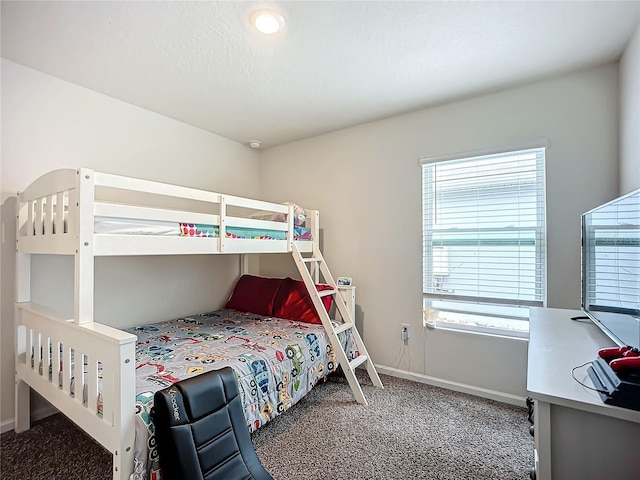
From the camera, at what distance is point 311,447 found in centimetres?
182

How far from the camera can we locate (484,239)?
2.45 metres

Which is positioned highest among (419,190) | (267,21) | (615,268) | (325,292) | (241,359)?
(267,21)

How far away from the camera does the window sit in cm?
228

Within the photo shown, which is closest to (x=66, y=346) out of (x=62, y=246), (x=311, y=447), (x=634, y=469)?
(x=62, y=246)

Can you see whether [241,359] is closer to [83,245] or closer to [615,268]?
[83,245]

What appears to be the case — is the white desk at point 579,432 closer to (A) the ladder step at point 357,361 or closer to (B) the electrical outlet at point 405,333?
(A) the ladder step at point 357,361

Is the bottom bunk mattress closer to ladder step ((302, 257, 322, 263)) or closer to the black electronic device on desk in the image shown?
ladder step ((302, 257, 322, 263))

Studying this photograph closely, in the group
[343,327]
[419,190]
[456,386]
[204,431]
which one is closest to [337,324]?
[343,327]

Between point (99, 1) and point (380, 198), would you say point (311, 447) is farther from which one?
point (99, 1)

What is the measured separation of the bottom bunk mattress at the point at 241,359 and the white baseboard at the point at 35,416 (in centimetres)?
72

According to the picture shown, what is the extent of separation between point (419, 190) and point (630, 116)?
1.36m

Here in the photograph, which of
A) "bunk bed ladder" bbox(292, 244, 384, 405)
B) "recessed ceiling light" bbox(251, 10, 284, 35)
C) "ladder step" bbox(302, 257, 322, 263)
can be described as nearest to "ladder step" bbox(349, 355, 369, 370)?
"bunk bed ladder" bbox(292, 244, 384, 405)

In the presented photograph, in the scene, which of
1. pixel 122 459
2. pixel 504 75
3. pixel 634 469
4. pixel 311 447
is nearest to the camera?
pixel 634 469

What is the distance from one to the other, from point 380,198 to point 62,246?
7.84 feet
